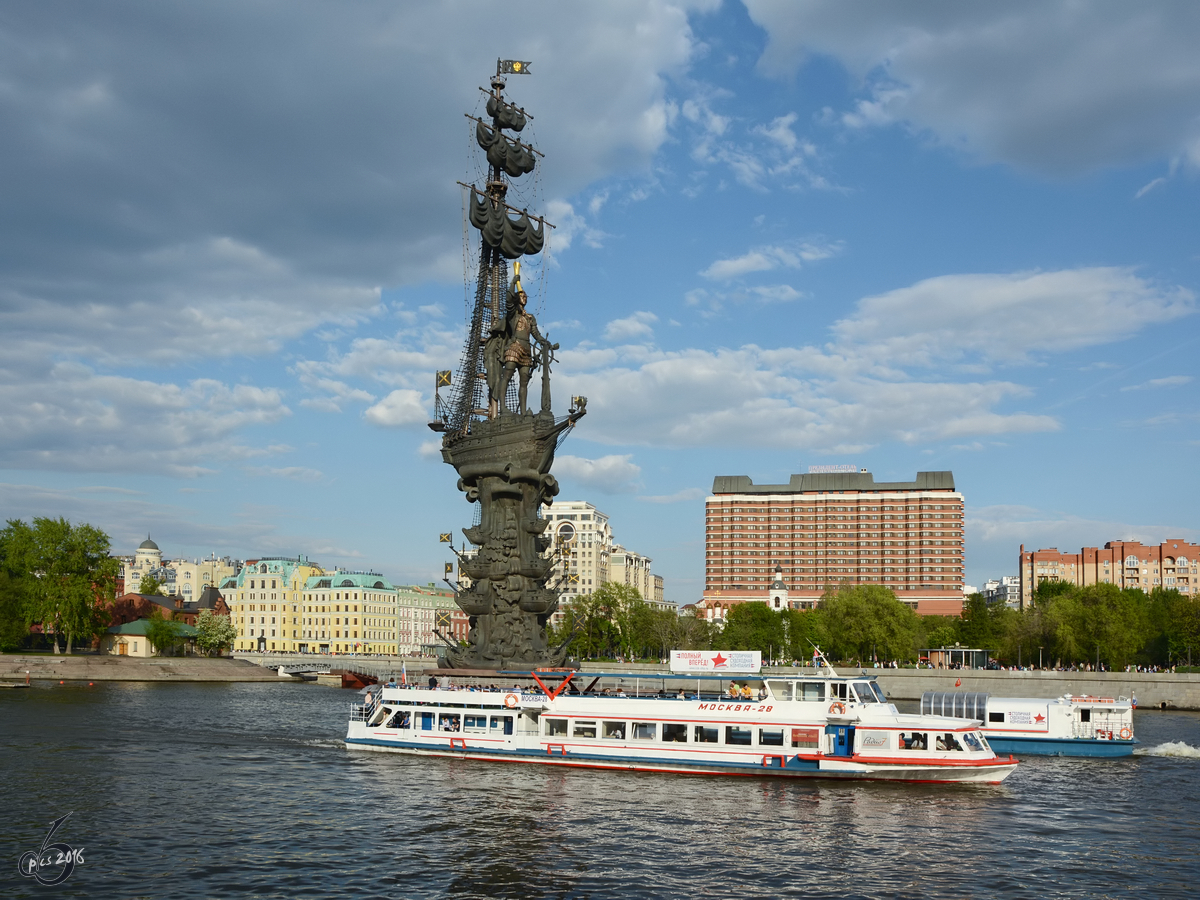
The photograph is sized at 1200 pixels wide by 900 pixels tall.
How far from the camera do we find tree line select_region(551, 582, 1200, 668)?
133 meters

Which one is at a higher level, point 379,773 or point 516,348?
point 516,348

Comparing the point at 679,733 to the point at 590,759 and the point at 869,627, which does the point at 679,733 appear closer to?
the point at 590,759

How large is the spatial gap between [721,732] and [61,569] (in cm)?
12337

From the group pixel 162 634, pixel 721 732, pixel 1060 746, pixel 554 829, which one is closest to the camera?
pixel 554 829

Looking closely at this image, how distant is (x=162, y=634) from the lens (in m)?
159

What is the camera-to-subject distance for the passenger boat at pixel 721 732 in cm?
5153

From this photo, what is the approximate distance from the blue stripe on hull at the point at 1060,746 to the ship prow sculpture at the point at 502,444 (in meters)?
33.3

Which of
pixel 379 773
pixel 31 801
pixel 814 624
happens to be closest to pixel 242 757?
pixel 379 773

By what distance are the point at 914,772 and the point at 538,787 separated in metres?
18.5

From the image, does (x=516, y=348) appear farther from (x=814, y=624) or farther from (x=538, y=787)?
(x=814, y=624)

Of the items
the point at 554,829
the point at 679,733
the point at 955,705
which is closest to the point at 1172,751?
the point at 955,705

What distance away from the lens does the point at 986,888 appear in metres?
33.1

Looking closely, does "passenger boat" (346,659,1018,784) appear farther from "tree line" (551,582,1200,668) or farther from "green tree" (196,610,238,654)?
"green tree" (196,610,238,654)

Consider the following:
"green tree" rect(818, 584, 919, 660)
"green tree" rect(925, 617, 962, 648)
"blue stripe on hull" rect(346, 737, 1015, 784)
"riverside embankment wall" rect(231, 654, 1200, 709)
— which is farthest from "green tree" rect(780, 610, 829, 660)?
"blue stripe on hull" rect(346, 737, 1015, 784)
